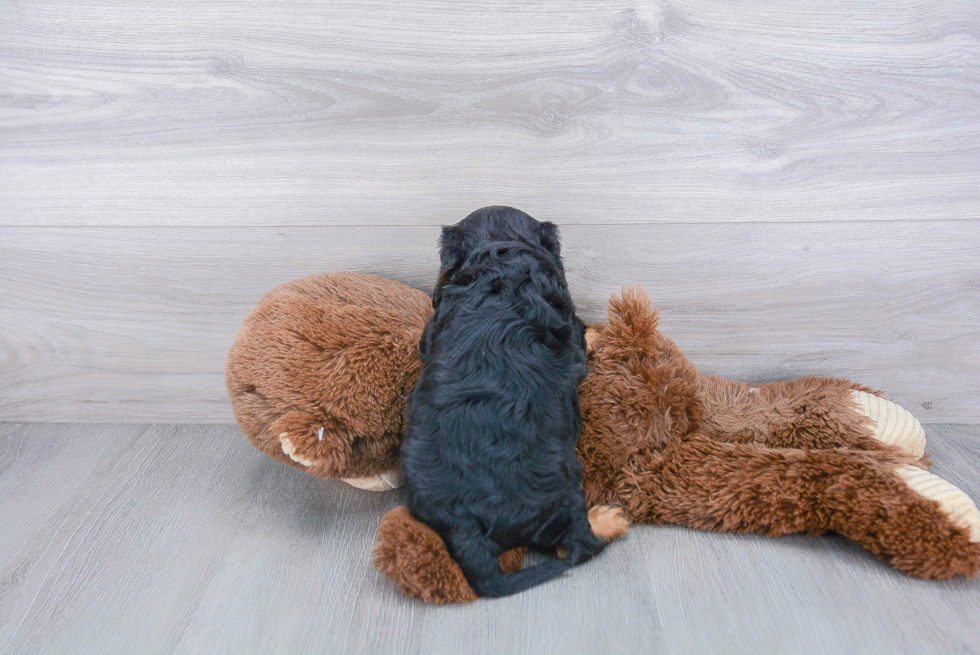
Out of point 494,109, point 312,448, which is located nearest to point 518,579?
point 312,448

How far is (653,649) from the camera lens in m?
0.99

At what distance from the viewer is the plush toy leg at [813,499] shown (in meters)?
1.09

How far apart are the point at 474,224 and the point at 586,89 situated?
0.43m

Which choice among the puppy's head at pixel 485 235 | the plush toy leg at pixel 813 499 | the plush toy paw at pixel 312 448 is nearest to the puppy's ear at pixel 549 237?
the puppy's head at pixel 485 235

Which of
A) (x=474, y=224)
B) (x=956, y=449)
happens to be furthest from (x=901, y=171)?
(x=474, y=224)

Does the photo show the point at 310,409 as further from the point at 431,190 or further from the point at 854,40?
the point at 854,40

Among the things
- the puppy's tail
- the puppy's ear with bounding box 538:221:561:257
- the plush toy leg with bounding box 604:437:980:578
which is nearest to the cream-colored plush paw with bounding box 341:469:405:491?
the puppy's tail

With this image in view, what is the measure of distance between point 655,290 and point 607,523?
0.60m

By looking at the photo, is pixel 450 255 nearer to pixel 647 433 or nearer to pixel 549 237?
pixel 549 237

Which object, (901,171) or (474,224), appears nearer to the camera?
(474,224)

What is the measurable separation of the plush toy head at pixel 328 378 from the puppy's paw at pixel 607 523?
419 mm

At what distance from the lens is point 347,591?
1.13 m

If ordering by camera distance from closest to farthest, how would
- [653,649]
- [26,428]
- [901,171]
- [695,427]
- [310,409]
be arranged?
[653,649], [310,409], [695,427], [901,171], [26,428]

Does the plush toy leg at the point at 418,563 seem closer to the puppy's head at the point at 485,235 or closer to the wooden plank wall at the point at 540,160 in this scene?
the puppy's head at the point at 485,235
